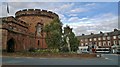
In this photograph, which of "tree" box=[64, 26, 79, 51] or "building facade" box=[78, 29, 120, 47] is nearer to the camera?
"tree" box=[64, 26, 79, 51]

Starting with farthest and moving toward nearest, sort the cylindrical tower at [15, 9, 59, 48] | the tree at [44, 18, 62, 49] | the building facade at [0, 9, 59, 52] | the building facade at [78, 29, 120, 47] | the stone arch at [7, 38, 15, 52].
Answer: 1. the building facade at [78, 29, 120, 47]
2. the cylindrical tower at [15, 9, 59, 48]
3. the building facade at [0, 9, 59, 52]
4. the stone arch at [7, 38, 15, 52]
5. the tree at [44, 18, 62, 49]

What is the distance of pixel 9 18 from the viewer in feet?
173

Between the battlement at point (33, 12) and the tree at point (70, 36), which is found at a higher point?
the battlement at point (33, 12)

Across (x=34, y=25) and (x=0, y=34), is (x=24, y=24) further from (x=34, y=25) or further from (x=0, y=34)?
(x=0, y=34)

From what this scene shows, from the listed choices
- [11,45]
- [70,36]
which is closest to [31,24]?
[11,45]

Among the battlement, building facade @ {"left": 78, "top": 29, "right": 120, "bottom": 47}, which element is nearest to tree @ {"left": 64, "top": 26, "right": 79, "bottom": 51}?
the battlement

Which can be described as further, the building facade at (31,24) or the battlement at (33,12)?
the battlement at (33,12)

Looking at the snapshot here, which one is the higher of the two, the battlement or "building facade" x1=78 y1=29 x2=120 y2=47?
the battlement

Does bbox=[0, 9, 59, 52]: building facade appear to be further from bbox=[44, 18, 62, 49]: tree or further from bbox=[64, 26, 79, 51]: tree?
bbox=[64, 26, 79, 51]: tree

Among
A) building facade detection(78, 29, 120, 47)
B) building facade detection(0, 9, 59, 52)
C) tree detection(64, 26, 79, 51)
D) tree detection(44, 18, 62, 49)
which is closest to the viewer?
tree detection(44, 18, 62, 49)

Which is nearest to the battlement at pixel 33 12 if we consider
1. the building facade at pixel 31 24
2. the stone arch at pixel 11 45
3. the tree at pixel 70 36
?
the building facade at pixel 31 24

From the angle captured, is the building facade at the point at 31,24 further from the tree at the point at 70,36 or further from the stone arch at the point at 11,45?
the tree at the point at 70,36

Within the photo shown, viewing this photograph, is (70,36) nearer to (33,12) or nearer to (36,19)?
(36,19)

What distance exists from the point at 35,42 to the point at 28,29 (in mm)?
5035
